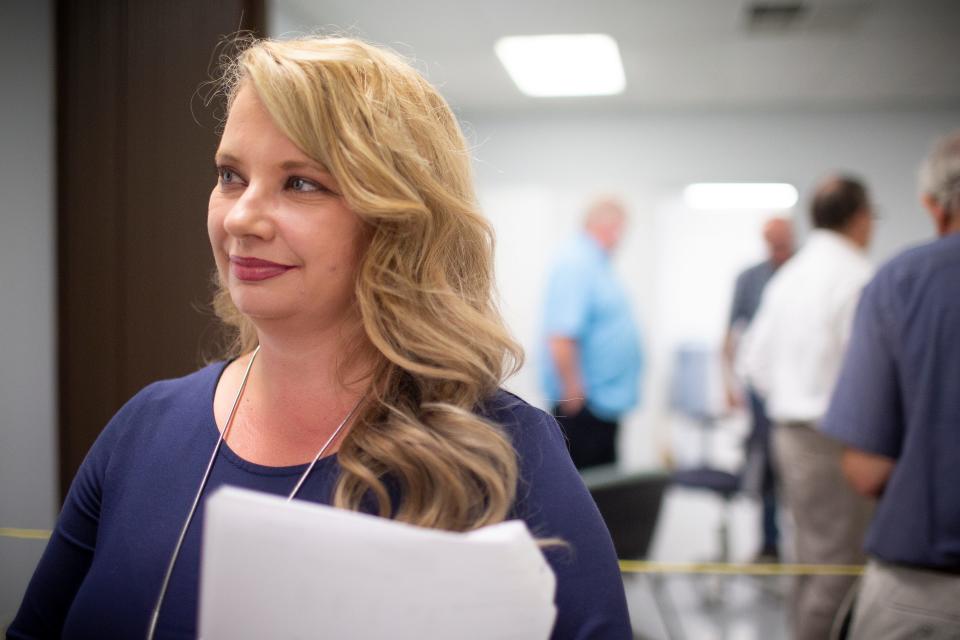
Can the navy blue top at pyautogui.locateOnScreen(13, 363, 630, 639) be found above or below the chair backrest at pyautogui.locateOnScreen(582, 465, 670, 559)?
above

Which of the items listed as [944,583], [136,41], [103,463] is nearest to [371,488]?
[103,463]

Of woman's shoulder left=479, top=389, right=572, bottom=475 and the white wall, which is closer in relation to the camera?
woman's shoulder left=479, top=389, right=572, bottom=475

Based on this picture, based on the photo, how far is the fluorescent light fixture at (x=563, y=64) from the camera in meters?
4.46

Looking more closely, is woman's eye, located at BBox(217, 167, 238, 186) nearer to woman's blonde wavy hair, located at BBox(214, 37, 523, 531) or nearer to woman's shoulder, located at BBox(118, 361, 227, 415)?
woman's blonde wavy hair, located at BBox(214, 37, 523, 531)

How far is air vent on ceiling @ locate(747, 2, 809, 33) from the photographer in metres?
3.87

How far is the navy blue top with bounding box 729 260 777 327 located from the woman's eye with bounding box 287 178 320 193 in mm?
3746

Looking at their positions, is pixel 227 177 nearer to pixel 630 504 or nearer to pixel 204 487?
Result: pixel 204 487

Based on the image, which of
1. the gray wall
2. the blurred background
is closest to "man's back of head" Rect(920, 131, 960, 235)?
the blurred background

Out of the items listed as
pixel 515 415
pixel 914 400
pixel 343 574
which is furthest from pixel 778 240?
pixel 343 574

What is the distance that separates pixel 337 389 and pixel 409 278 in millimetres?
170

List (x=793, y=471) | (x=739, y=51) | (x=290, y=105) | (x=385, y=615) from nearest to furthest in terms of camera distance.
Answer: (x=385, y=615), (x=290, y=105), (x=793, y=471), (x=739, y=51)

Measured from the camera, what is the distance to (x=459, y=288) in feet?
3.53

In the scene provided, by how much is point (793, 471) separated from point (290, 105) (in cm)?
249

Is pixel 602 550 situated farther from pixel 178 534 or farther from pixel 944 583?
pixel 944 583
